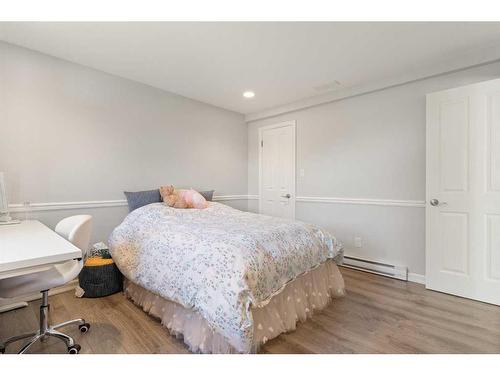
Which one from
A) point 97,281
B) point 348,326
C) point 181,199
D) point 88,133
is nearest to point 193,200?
point 181,199

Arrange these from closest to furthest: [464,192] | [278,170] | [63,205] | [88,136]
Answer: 1. [464,192]
2. [63,205]
3. [88,136]
4. [278,170]

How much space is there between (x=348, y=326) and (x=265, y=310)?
0.70 metres

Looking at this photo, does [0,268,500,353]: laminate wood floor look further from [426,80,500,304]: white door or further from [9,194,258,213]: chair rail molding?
[9,194,258,213]: chair rail molding

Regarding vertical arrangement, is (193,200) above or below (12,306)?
above

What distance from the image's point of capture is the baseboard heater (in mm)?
2891

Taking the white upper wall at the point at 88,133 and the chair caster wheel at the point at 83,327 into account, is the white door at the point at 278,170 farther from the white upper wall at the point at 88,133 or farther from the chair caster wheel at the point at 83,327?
the chair caster wheel at the point at 83,327

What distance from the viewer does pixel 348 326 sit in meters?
1.93

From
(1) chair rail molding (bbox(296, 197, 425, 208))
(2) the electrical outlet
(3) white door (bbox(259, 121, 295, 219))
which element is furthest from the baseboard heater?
(3) white door (bbox(259, 121, 295, 219))

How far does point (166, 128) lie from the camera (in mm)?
3387

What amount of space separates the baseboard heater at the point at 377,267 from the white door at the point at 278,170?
104 centimetres

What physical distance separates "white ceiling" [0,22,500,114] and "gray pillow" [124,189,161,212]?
1.36 meters

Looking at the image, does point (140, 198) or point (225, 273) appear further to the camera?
point (140, 198)

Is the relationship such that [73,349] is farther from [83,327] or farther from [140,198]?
[140,198]

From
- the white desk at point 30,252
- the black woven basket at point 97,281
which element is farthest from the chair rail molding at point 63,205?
the white desk at point 30,252
